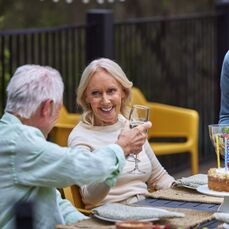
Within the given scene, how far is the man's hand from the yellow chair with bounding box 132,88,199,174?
4216 mm

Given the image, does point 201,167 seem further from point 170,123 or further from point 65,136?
point 65,136

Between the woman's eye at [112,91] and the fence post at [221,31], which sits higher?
the woman's eye at [112,91]

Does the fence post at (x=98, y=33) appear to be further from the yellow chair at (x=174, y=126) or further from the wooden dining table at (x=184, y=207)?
the wooden dining table at (x=184, y=207)

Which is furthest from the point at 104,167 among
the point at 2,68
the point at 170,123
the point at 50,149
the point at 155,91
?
the point at 155,91

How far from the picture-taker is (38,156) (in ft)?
14.1

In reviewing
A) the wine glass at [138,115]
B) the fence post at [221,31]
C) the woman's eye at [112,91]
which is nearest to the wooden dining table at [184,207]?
the wine glass at [138,115]

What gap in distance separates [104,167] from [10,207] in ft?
1.44

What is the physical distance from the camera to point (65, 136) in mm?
7797

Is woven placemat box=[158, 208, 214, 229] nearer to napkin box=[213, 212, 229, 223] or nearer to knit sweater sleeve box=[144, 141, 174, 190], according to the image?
napkin box=[213, 212, 229, 223]

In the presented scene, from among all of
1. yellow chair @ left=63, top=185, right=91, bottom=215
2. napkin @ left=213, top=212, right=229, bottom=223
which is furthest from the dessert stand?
yellow chair @ left=63, top=185, right=91, bottom=215

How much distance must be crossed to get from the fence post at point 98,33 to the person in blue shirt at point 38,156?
17.2 feet

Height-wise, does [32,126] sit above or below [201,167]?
above

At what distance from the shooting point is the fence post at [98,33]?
9680 millimetres

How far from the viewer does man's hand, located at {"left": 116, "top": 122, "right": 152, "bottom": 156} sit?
489 centimetres
